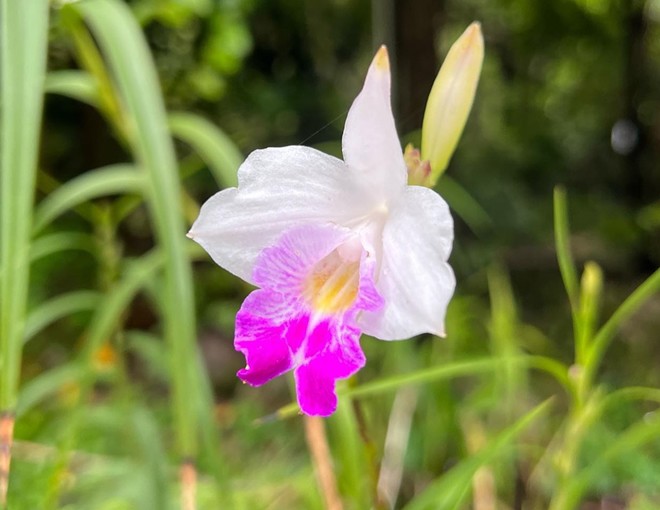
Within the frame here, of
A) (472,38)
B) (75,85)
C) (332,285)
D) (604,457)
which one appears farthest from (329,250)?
Answer: (75,85)

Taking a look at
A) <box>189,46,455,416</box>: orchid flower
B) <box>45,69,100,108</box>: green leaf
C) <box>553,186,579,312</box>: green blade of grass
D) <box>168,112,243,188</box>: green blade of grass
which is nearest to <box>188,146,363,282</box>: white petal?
<box>189,46,455,416</box>: orchid flower

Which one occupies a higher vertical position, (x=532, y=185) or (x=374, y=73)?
(x=374, y=73)

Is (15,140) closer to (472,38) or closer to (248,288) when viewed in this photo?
(472,38)

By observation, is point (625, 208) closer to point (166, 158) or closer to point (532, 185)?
point (532, 185)

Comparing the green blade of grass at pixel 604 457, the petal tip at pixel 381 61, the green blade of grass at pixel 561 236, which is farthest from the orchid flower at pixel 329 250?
the green blade of grass at pixel 604 457

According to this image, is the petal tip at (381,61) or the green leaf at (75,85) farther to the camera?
the green leaf at (75,85)

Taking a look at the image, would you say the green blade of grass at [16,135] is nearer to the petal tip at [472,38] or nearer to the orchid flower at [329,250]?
the orchid flower at [329,250]

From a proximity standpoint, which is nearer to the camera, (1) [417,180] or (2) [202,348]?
(1) [417,180]

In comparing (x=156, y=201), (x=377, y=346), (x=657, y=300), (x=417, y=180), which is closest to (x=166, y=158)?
Answer: (x=156, y=201)
